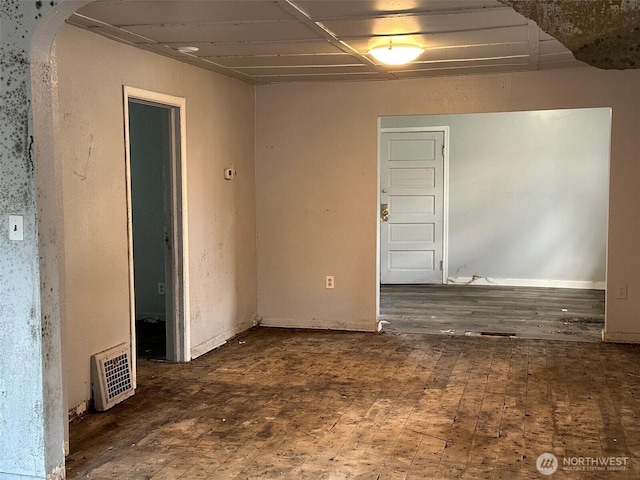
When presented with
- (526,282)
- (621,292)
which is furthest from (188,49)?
(526,282)

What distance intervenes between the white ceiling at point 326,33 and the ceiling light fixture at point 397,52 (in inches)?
2.2

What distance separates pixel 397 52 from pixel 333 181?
1944 millimetres

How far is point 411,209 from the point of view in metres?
8.53

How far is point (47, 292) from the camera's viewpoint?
290cm

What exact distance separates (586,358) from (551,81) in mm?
2224

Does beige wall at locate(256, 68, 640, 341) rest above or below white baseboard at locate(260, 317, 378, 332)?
above

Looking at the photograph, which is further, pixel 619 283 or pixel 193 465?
pixel 619 283

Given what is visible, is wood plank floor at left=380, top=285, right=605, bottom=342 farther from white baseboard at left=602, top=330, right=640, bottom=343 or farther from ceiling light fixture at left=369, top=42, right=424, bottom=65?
ceiling light fixture at left=369, top=42, right=424, bottom=65

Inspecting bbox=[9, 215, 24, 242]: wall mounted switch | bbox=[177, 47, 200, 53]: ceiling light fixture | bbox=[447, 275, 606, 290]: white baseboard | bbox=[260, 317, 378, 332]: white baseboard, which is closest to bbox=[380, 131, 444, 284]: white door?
bbox=[447, 275, 606, 290]: white baseboard

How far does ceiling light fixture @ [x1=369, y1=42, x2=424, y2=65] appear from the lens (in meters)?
4.30

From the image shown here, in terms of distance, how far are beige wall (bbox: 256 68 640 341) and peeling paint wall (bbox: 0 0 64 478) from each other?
3.41 m

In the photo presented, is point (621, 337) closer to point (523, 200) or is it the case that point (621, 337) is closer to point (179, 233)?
point (523, 200)

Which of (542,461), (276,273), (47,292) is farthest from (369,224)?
(47,292)

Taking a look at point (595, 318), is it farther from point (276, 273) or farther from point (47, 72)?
point (47, 72)
